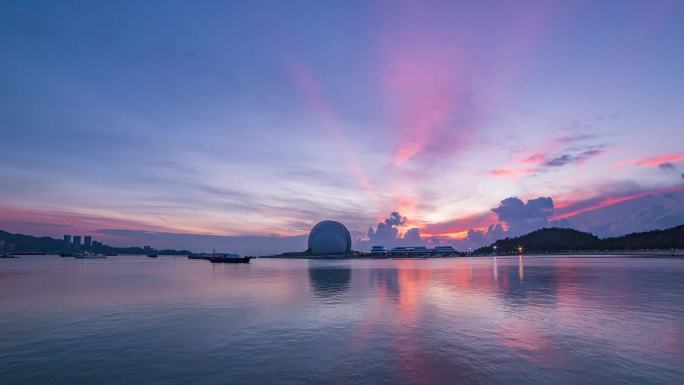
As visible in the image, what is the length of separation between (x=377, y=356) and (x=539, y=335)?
9907mm

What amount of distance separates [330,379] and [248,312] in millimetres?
15959

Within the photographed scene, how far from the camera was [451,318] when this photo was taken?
2477 cm

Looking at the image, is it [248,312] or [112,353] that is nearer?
[112,353]

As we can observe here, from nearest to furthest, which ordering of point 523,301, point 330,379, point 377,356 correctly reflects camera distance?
point 330,379
point 377,356
point 523,301

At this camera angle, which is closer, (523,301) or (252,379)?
(252,379)

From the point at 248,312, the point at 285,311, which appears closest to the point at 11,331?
the point at 248,312

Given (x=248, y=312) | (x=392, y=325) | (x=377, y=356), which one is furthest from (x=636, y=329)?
(x=248, y=312)

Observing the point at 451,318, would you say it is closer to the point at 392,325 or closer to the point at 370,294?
the point at 392,325

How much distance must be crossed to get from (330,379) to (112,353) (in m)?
11.5

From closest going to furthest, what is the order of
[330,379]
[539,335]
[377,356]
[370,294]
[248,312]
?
[330,379] < [377,356] < [539,335] < [248,312] < [370,294]

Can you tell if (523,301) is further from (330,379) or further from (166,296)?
(166,296)

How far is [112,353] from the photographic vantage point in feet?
57.5

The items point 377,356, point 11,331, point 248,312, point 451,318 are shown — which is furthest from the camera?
point 248,312

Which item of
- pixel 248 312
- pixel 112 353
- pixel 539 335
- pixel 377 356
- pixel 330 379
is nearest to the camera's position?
pixel 330 379
